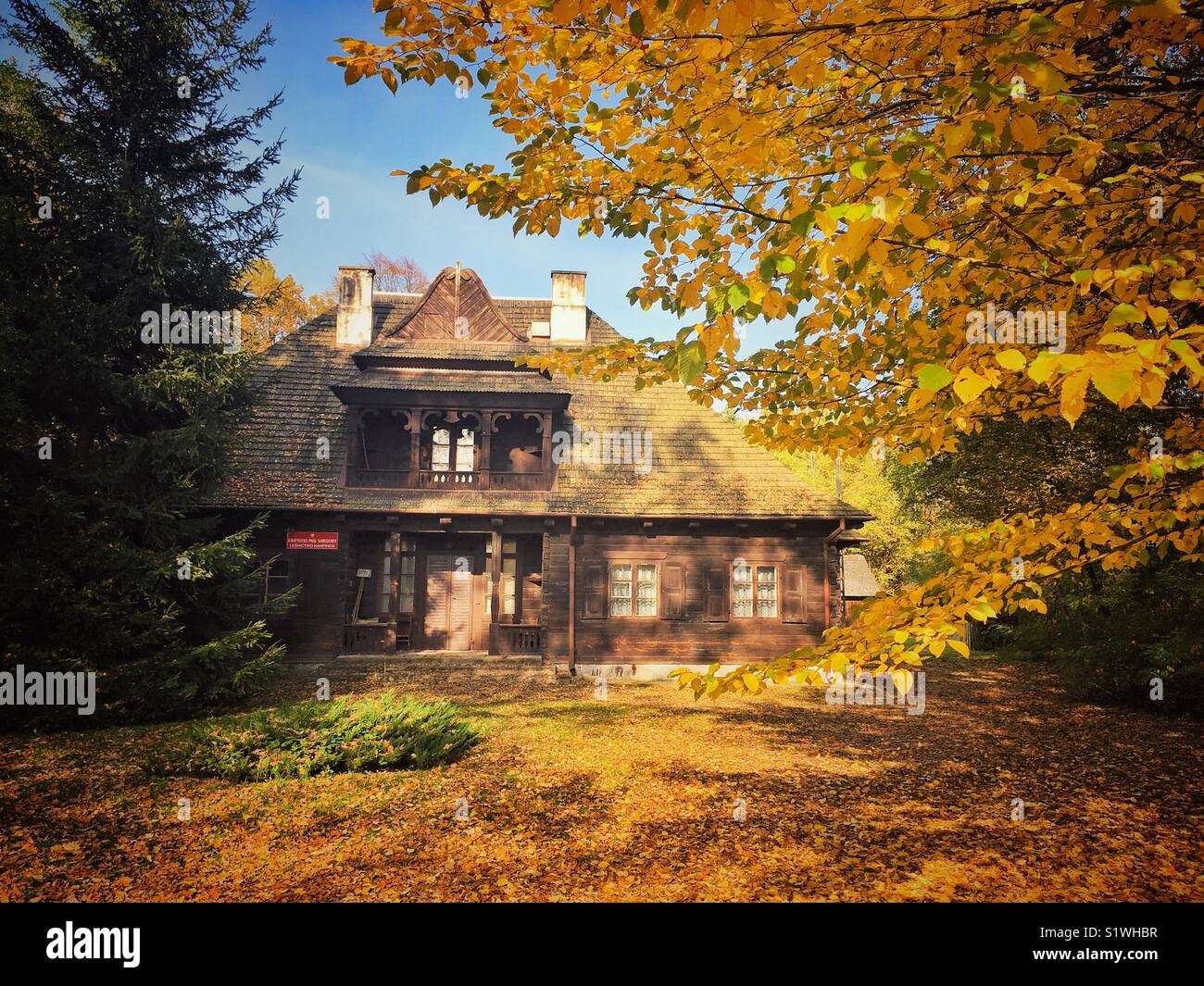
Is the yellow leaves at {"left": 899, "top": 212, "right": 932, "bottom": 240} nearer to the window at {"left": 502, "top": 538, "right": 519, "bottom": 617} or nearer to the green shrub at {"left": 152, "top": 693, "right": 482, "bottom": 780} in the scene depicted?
the green shrub at {"left": 152, "top": 693, "right": 482, "bottom": 780}

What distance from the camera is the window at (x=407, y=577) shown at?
16.7 meters

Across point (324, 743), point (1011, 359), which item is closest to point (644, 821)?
point (324, 743)

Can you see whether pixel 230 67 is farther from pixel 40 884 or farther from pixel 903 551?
pixel 903 551

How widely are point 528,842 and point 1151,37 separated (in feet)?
23.7

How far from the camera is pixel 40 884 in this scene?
4.75 metres

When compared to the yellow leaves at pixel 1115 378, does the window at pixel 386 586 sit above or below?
below

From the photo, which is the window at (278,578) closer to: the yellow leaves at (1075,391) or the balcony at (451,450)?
the balcony at (451,450)

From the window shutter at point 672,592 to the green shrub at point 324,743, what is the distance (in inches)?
321

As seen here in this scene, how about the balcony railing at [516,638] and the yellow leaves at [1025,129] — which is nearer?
the yellow leaves at [1025,129]

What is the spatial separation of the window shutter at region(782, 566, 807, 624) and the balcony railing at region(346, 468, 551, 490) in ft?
23.6

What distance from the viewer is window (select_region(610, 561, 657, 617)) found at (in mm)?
16047

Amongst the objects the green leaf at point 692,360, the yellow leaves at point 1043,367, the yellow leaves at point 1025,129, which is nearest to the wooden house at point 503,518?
the green leaf at point 692,360

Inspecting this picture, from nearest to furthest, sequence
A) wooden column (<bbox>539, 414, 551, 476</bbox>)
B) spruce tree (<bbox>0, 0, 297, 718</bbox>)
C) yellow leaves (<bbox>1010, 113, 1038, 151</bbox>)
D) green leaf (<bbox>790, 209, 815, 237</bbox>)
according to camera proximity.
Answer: green leaf (<bbox>790, 209, 815, 237</bbox>)
yellow leaves (<bbox>1010, 113, 1038, 151</bbox>)
spruce tree (<bbox>0, 0, 297, 718</bbox>)
wooden column (<bbox>539, 414, 551, 476</bbox>)

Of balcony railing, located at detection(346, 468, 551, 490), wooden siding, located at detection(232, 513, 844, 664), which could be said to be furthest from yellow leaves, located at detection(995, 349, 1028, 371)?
balcony railing, located at detection(346, 468, 551, 490)
